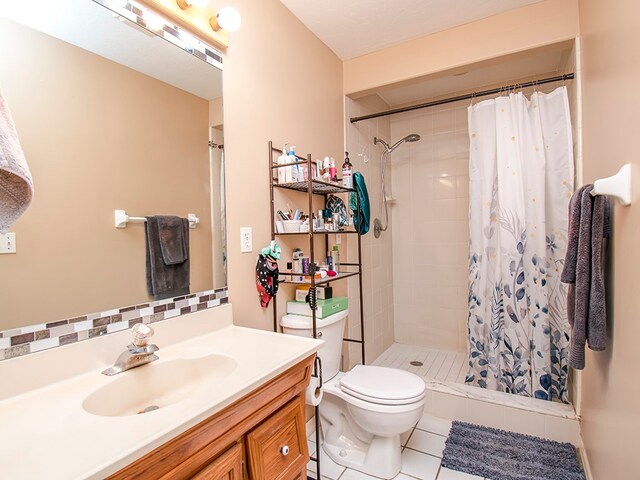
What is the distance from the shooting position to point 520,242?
6.90ft

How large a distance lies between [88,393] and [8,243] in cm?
44

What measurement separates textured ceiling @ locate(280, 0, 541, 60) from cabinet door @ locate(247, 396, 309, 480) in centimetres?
203

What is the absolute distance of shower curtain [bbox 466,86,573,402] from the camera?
202cm

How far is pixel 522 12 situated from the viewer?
1958 mm

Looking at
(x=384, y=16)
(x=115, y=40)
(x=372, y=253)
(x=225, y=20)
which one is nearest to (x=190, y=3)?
(x=225, y=20)

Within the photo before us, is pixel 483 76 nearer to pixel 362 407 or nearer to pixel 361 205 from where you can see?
pixel 361 205

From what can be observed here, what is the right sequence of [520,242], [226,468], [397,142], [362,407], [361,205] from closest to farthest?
[226,468], [362,407], [520,242], [361,205], [397,142]

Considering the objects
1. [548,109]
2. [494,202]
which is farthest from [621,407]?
[548,109]

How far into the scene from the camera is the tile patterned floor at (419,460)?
164 centimetres

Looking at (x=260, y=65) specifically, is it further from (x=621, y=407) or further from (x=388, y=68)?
(x=621, y=407)

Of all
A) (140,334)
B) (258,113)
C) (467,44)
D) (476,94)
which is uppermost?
(467,44)

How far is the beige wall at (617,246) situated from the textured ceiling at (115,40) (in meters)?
1.45

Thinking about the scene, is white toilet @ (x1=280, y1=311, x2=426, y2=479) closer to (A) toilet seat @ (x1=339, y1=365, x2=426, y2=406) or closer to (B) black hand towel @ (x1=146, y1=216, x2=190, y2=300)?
(A) toilet seat @ (x1=339, y1=365, x2=426, y2=406)

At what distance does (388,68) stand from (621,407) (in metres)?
2.21
